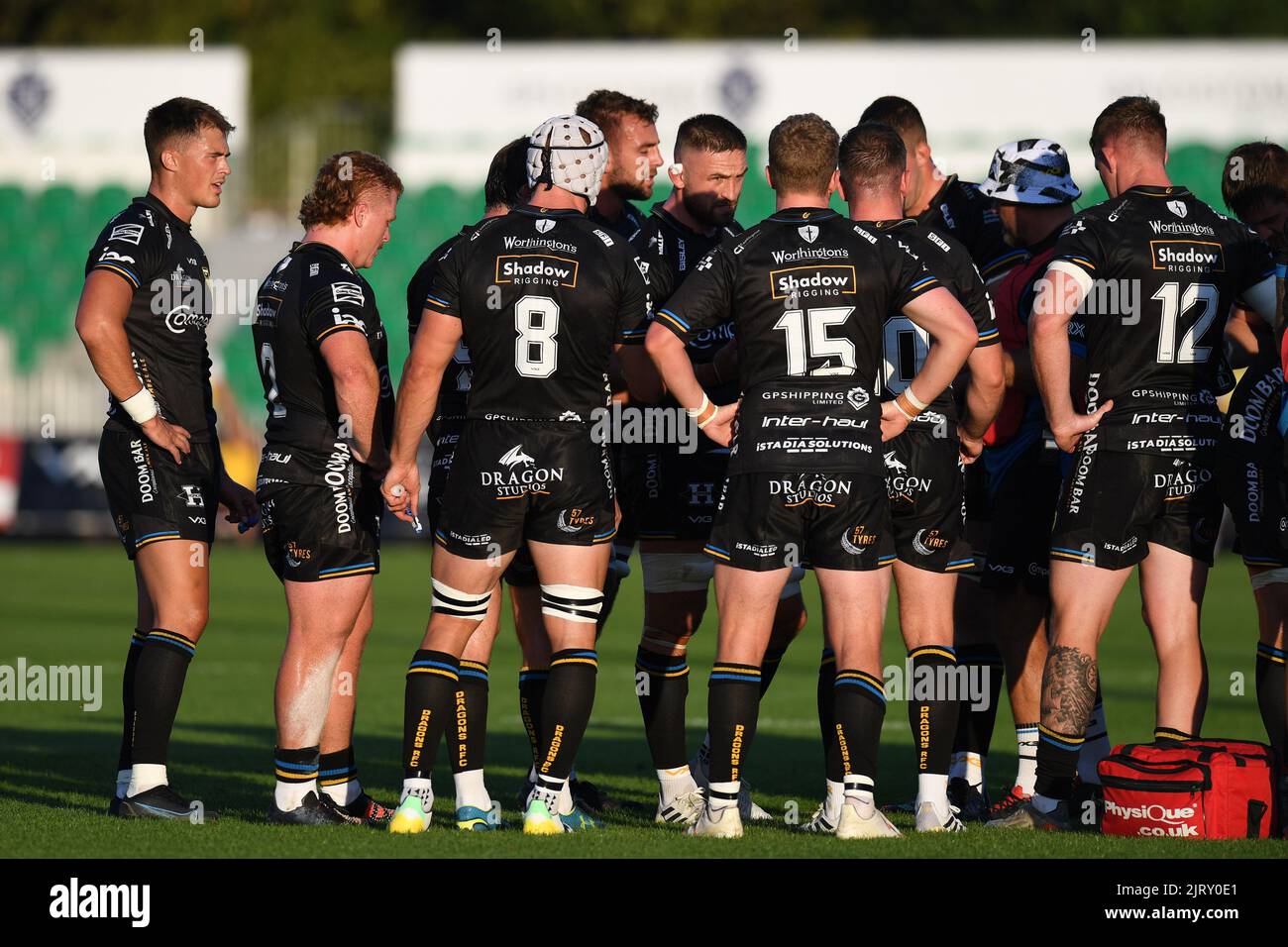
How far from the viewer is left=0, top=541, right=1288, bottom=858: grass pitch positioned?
6.82 metres

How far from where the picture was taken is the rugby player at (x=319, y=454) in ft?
23.9

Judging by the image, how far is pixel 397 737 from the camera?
10.5 metres

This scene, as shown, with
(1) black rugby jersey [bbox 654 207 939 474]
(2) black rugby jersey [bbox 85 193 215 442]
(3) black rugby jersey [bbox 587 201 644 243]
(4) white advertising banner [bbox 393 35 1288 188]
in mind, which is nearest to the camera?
(1) black rugby jersey [bbox 654 207 939 474]

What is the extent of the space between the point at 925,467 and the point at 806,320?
978mm

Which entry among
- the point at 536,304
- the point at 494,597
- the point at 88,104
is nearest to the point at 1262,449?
the point at 536,304

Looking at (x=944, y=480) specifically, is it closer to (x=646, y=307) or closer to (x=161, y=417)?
(x=646, y=307)

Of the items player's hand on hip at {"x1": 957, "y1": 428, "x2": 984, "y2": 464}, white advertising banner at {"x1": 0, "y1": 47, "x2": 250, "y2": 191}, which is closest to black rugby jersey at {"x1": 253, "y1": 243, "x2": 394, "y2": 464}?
player's hand on hip at {"x1": 957, "y1": 428, "x2": 984, "y2": 464}

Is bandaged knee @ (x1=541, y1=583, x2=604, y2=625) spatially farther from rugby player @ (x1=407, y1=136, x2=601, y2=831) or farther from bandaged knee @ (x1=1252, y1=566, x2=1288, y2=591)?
bandaged knee @ (x1=1252, y1=566, x2=1288, y2=591)

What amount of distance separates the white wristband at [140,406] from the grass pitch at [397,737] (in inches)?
67.0

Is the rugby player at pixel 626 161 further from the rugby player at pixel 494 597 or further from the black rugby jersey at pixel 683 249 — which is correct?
the rugby player at pixel 494 597

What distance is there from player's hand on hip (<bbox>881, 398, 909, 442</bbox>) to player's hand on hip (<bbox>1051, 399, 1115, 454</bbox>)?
0.70 meters

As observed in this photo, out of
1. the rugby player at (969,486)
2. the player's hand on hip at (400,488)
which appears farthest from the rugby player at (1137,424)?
the player's hand on hip at (400,488)
